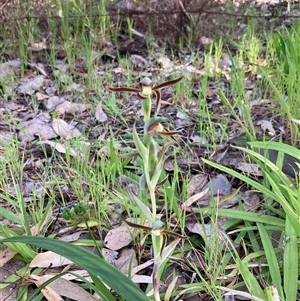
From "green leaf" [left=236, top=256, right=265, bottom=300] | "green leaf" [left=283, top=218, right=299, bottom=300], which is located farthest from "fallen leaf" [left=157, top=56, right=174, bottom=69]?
"green leaf" [left=236, top=256, right=265, bottom=300]

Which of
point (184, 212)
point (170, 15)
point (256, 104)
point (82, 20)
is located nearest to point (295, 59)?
point (256, 104)

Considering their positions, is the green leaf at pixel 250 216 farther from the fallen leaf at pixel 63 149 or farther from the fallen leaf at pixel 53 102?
the fallen leaf at pixel 53 102

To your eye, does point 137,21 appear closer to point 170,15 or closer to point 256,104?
point 170,15

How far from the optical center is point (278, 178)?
1102 millimetres

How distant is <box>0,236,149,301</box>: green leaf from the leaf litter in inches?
6.1

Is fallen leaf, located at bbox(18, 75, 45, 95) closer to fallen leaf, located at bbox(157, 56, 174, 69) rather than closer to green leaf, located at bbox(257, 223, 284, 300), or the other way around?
fallen leaf, located at bbox(157, 56, 174, 69)

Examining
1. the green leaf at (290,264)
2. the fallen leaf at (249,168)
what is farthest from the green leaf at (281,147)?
the green leaf at (290,264)

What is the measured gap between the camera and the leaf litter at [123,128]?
1027 millimetres

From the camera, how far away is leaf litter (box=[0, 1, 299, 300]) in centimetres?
103

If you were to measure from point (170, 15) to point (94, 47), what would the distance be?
507 mm

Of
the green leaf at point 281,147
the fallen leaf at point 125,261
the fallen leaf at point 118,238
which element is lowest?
the fallen leaf at point 125,261

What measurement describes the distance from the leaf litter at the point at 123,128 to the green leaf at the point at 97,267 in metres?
0.15

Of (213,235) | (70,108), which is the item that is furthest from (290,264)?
(70,108)

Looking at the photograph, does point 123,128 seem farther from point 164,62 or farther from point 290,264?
point 290,264
